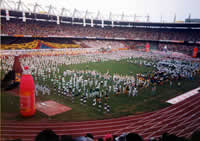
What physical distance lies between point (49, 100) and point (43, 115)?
2643mm

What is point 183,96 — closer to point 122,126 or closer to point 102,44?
point 122,126

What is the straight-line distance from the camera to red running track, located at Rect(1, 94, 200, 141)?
9.13m

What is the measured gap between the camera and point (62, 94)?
14758mm

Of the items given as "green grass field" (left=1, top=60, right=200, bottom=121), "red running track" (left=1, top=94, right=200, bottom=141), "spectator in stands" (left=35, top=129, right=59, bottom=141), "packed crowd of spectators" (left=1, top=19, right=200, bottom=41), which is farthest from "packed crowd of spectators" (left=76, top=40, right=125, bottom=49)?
"spectator in stands" (left=35, top=129, right=59, bottom=141)

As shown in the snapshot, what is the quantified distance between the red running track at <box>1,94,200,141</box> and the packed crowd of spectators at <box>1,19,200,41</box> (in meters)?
36.5

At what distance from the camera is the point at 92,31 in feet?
191

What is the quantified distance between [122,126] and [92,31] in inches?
2008

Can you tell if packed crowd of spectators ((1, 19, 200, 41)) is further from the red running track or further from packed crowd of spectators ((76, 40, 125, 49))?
the red running track

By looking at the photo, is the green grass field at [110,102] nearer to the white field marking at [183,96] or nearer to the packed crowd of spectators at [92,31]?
the white field marking at [183,96]

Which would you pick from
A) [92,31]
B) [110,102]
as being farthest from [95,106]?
[92,31]

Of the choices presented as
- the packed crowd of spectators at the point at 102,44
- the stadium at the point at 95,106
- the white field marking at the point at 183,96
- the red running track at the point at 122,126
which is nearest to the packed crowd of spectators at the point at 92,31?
the packed crowd of spectators at the point at 102,44

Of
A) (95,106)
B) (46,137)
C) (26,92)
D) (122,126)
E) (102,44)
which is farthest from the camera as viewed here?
(102,44)

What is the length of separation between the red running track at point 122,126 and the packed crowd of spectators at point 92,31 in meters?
36.5

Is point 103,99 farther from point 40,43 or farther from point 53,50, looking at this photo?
point 40,43
